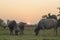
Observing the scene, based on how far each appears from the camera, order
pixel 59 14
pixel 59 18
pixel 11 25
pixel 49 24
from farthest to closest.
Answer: pixel 59 18 < pixel 59 14 < pixel 11 25 < pixel 49 24

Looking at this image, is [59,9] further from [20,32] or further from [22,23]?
[20,32]

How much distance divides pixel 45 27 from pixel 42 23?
897 mm

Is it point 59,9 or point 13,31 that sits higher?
point 59,9

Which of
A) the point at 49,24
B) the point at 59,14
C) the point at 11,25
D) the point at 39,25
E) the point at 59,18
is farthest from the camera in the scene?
the point at 59,18

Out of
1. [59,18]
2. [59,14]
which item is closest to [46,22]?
[59,14]

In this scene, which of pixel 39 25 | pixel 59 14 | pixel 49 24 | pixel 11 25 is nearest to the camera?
pixel 39 25

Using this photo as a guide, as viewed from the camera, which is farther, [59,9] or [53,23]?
[59,9]

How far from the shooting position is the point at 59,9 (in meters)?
50.8

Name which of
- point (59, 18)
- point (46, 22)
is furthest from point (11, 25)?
point (59, 18)

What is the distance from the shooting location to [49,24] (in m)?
32.9

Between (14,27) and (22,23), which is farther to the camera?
(22,23)

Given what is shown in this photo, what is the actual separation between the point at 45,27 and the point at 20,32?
3571 millimetres

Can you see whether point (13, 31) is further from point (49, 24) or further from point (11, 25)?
point (49, 24)

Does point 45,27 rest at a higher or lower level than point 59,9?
→ lower
